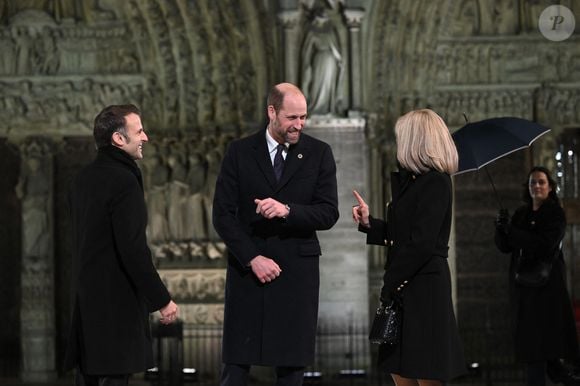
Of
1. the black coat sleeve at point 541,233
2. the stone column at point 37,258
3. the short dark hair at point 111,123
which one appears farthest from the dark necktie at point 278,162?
the stone column at point 37,258

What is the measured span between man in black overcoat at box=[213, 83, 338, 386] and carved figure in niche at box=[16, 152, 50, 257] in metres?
10.2

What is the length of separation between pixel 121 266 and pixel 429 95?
9.83m

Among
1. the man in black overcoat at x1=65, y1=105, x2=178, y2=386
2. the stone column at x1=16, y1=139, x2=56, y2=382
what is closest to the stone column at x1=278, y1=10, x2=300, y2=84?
the stone column at x1=16, y1=139, x2=56, y2=382

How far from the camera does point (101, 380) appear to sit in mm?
6609

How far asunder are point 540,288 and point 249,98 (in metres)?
6.74

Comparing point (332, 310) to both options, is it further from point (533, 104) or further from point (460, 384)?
point (533, 104)

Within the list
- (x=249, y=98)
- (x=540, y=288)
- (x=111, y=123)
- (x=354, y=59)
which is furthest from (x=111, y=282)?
(x=249, y=98)

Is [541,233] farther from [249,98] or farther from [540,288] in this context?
[249,98]

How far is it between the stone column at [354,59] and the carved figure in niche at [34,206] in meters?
4.13

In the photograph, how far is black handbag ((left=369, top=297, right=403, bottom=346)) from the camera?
6562 mm

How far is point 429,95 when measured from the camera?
1605 centimetres

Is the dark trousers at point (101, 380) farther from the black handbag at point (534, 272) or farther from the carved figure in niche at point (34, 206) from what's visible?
the carved figure in niche at point (34, 206)

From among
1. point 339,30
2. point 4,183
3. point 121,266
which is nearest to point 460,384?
point 339,30

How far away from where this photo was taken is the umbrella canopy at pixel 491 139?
8.40m
